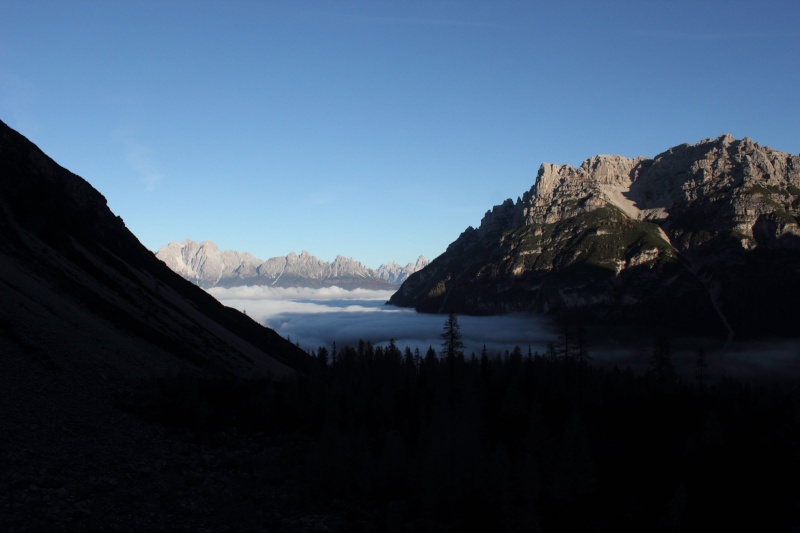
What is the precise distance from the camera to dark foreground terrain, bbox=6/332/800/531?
4494 cm

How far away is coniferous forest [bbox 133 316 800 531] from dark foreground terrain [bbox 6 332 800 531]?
0.81 ft

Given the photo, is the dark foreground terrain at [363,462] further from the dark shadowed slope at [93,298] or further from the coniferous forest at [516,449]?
the dark shadowed slope at [93,298]

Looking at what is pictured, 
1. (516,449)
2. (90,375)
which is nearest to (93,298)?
(90,375)

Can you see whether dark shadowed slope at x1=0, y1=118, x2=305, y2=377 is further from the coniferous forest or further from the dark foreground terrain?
the coniferous forest

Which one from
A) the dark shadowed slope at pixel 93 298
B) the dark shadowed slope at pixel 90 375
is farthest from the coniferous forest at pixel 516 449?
the dark shadowed slope at pixel 93 298

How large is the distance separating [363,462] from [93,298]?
7960cm

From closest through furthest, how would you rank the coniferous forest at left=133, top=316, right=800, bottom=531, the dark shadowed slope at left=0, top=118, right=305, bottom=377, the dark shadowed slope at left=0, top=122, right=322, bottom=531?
the dark shadowed slope at left=0, top=122, right=322, bottom=531
the coniferous forest at left=133, top=316, right=800, bottom=531
the dark shadowed slope at left=0, top=118, right=305, bottom=377

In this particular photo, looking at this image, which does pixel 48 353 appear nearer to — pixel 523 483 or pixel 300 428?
pixel 300 428

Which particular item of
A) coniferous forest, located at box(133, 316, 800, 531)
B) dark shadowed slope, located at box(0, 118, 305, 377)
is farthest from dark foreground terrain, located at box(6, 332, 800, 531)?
dark shadowed slope, located at box(0, 118, 305, 377)

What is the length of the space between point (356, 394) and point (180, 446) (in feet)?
114

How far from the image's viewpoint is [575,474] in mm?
55438

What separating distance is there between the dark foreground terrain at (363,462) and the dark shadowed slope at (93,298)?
11.1 metres

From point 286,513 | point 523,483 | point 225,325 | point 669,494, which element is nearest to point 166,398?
point 286,513

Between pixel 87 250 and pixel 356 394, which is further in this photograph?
pixel 87 250
